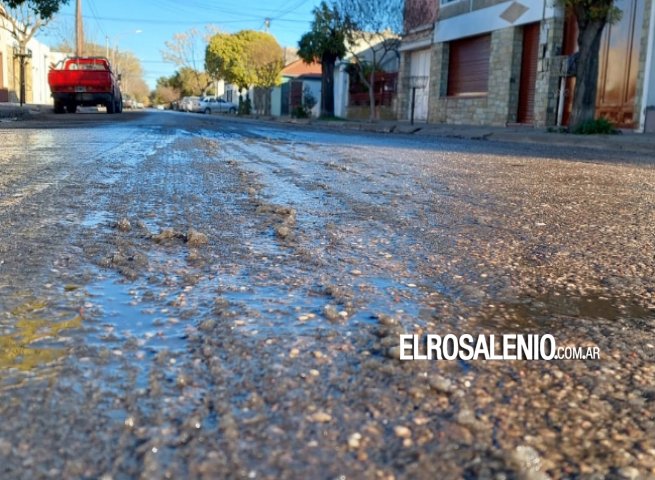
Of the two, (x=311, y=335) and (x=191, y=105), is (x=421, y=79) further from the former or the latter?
(x=191, y=105)

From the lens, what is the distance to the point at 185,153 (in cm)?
746

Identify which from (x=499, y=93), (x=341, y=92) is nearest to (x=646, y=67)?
(x=499, y=93)

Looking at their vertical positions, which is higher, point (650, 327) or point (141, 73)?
point (141, 73)

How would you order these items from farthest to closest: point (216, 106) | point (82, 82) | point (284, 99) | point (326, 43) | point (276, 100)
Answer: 1. point (216, 106)
2. point (276, 100)
3. point (284, 99)
4. point (326, 43)
5. point (82, 82)

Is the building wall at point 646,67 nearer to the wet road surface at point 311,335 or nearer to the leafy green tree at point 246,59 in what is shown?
the wet road surface at point 311,335

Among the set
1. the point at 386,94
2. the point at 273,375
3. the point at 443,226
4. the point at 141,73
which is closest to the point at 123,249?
the point at 273,375

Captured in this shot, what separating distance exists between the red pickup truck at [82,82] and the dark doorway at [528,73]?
1407 centimetres

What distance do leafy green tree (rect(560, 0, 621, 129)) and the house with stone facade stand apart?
2.64 metres

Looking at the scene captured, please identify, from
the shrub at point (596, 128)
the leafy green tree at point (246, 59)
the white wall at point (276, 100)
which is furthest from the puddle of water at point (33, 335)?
the white wall at point (276, 100)

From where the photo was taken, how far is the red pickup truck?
73.2ft

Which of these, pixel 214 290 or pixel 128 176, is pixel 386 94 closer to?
pixel 128 176

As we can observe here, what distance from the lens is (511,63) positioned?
836 inches

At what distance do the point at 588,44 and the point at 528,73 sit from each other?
7.71 m

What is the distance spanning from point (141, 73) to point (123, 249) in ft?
366
